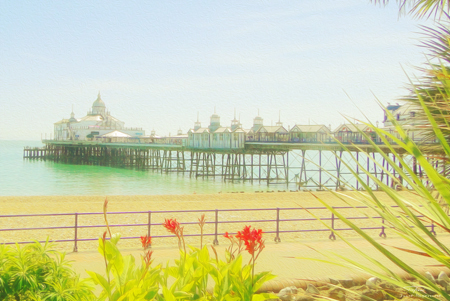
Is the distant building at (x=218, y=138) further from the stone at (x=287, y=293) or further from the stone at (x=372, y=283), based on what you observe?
the stone at (x=287, y=293)

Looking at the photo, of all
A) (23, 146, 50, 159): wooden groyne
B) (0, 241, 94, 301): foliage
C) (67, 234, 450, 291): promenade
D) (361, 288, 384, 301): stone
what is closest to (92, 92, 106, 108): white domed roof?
(23, 146, 50, 159): wooden groyne

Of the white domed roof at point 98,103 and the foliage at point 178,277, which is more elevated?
the white domed roof at point 98,103

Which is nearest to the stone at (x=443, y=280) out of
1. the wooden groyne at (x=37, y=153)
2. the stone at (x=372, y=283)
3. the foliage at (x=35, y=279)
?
the stone at (x=372, y=283)

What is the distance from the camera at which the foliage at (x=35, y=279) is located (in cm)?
297

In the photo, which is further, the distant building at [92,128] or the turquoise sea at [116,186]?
the distant building at [92,128]

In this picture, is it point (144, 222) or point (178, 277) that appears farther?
point (144, 222)

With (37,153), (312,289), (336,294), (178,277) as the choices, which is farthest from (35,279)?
(37,153)

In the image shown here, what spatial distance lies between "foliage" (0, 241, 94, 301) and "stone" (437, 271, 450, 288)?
5275 mm

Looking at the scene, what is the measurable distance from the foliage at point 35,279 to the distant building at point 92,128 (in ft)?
265

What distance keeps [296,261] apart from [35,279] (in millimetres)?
5546

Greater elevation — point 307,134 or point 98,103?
point 98,103

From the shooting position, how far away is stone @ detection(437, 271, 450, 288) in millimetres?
6355

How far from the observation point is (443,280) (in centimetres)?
641

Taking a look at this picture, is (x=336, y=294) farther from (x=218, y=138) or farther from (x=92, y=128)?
(x=92, y=128)
